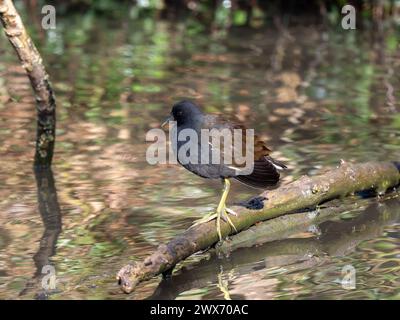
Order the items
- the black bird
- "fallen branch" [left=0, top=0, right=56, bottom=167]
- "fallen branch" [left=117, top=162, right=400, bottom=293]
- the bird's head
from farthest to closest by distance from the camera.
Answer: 1. "fallen branch" [left=0, top=0, right=56, bottom=167]
2. the bird's head
3. the black bird
4. "fallen branch" [left=117, top=162, right=400, bottom=293]

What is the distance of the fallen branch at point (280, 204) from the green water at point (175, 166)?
0.20 metres

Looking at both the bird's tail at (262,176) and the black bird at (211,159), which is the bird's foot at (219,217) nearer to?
the black bird at (211,159)

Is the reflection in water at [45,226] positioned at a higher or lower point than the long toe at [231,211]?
lower

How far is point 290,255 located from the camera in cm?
577

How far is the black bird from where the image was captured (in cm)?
544

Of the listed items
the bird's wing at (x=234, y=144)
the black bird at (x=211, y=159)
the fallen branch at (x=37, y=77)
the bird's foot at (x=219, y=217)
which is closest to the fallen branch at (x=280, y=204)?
the bird's foot at (x=219, y=217)

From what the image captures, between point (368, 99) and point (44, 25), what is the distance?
233 inches

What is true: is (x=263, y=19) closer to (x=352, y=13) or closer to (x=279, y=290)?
(x=352, y=13)

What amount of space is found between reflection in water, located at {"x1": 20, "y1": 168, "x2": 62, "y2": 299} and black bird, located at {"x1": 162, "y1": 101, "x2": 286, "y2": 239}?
977 millimetres

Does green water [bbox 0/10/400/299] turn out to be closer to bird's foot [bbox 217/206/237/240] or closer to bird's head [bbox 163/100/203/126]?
bird's foot [bbox 217/206/237/240]

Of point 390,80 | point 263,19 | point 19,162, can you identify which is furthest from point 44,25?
point 19,162

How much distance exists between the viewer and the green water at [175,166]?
5449mm

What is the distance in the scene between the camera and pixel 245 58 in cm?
1204

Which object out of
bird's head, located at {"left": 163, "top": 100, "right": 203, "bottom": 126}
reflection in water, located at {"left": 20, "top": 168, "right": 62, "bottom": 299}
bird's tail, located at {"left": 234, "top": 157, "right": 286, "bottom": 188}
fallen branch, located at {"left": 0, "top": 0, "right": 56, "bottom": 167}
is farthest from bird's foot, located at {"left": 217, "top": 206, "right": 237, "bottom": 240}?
fallen branch, located at {"left": 0, "top": 0, "right": 56, "bottom": 167}
